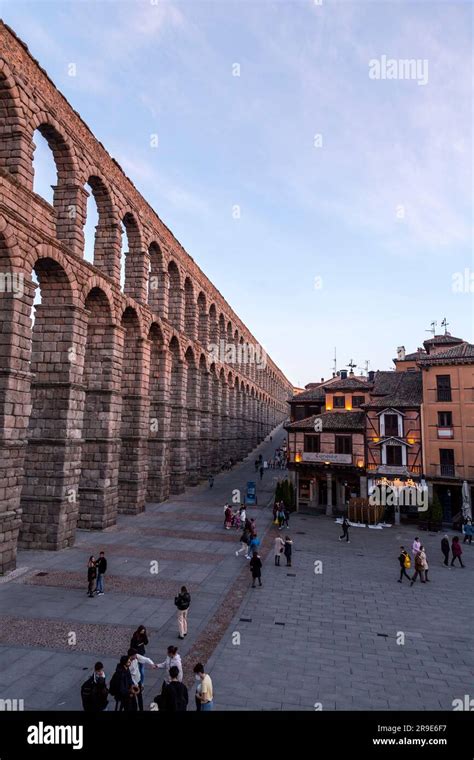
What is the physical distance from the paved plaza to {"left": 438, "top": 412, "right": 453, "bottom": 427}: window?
9767 mm

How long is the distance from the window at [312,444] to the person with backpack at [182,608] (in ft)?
72.0

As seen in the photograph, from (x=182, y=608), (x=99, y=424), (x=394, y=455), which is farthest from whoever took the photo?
(x=394, y=455)

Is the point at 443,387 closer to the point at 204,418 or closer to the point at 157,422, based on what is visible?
the point at 157,422

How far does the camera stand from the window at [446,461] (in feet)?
95.3

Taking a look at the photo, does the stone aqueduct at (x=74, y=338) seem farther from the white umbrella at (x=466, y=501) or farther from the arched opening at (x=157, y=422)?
the white umbrella at (x=466, y=501)

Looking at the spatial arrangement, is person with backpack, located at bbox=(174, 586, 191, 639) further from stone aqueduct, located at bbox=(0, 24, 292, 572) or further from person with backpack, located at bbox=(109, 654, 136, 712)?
stone aqueduct, located at bbox=(0, 24, 292, 572)

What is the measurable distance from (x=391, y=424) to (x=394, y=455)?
208 cm

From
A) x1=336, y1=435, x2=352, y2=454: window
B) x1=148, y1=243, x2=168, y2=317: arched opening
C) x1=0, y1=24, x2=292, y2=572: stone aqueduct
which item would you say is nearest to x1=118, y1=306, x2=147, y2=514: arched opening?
x1=0, y1=24, x2=292, y2=572: stone aqueduct

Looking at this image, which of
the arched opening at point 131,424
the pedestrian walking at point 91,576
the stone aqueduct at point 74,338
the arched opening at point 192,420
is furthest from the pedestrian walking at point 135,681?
the arched opening at point 192,420

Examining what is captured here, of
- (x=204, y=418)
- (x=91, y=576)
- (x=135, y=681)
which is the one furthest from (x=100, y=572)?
(x=204, y=418)

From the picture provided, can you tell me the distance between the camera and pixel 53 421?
1972cm

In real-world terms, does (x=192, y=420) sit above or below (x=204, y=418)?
below

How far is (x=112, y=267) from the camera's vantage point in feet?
78.0
